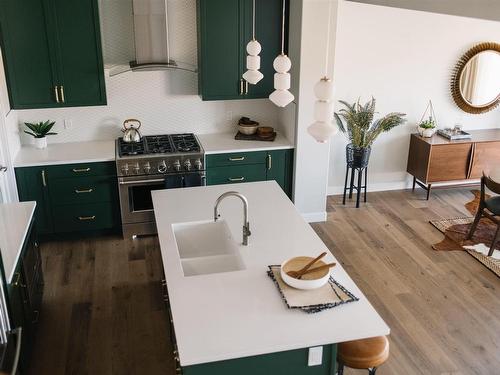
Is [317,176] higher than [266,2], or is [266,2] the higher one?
[266,2]

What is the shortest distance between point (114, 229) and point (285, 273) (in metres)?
3.01

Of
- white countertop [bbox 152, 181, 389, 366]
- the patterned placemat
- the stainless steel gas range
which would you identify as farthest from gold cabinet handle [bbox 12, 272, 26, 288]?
the stainless steel gas range

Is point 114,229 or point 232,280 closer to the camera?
point 232,280

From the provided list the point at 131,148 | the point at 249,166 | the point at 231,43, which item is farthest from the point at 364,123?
the point at 131,148

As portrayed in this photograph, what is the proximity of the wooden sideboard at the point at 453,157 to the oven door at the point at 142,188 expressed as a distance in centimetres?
282

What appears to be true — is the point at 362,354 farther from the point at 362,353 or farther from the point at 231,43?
the point at 231,43

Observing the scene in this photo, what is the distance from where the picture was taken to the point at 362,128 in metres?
6.09

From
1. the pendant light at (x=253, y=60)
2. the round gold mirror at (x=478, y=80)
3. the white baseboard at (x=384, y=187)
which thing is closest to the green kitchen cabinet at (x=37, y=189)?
the pendant light at (x=253, y=60)

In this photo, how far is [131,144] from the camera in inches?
221

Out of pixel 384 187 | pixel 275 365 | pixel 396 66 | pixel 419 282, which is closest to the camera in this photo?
pixel 275 365

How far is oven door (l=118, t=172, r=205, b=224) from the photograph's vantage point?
5.36m

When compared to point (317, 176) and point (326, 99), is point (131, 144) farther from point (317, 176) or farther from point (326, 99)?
point (326, 99)

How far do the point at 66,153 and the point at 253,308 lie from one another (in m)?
3.27

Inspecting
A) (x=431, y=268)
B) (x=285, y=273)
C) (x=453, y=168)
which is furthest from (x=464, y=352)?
(x=453, y=168)
